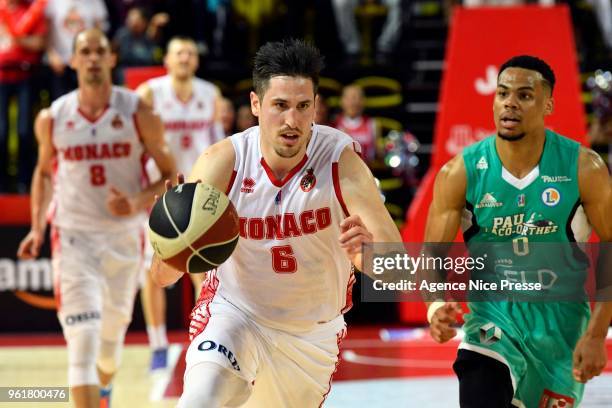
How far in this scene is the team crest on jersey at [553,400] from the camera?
488cm

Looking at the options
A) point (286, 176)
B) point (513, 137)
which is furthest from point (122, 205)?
point (513, 137)

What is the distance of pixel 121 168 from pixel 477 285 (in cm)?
313

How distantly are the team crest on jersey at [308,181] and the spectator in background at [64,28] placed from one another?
766cm

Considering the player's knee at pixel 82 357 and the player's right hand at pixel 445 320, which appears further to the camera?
the player's knee at pixel 82 357

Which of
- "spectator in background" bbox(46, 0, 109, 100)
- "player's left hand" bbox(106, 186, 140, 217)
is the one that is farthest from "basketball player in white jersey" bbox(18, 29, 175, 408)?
"spectator in background" bbox(46, 0, 109, 100)

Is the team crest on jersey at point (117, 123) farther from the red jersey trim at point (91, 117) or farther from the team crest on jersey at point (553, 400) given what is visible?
the team crest on jersey at point (553, 400)

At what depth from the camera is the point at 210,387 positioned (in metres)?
4.35

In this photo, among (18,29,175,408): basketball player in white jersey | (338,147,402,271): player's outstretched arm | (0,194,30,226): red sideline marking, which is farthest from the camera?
Result: (0,194,30,226): red sideline marking

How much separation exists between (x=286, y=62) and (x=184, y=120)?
622cm

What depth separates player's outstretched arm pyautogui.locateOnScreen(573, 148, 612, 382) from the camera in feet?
15.7

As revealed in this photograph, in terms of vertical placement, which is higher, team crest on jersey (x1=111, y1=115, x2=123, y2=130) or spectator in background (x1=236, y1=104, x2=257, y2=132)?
team crest on jersey (x1=111, y1=115, x2=123, y2=130)

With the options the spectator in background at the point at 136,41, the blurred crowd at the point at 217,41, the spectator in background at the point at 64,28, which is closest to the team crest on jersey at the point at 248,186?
the blurred crowd at the point at 217,41

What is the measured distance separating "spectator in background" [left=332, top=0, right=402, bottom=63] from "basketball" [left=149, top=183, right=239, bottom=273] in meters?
10.0

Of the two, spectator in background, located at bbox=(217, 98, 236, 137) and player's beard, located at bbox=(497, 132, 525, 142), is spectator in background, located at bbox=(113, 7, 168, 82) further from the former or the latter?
player's beard, located at bbox=(497, 132, 525, 142)
